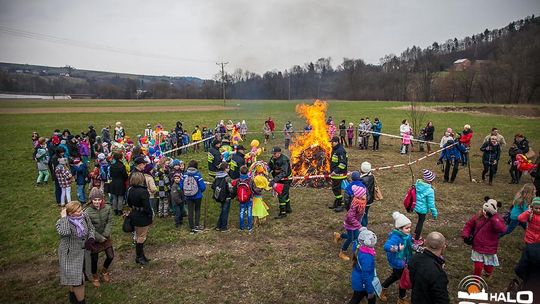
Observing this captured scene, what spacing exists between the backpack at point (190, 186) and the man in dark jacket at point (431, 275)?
5.98 m

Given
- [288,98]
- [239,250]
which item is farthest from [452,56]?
[239,250]

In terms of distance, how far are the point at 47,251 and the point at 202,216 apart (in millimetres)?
4223

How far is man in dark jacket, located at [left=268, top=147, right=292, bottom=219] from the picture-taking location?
1007cm

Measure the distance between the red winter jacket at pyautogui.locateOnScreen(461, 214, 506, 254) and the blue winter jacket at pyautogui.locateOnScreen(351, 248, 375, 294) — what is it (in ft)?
8.12

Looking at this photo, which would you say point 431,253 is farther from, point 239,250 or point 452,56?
point 452,56

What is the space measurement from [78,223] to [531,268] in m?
7.03

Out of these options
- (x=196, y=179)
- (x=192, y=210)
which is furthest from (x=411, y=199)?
(x=192, y=210)

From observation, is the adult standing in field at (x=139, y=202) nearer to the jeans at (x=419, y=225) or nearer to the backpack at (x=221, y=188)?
the backpack at (x=221, y=188)

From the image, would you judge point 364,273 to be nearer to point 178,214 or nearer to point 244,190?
point 244,190

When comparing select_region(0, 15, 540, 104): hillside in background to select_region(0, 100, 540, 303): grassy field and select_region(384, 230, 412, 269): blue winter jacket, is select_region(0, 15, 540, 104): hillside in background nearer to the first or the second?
select_region(0, 100, 540, 303): grassy field

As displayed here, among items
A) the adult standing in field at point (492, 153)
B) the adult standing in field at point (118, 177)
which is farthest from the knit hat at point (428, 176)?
the adult standing in field at point (118, 177)

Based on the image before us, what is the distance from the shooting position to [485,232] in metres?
6.23

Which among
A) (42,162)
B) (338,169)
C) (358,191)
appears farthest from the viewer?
(42,162)

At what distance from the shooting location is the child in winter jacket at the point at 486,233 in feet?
19.9
